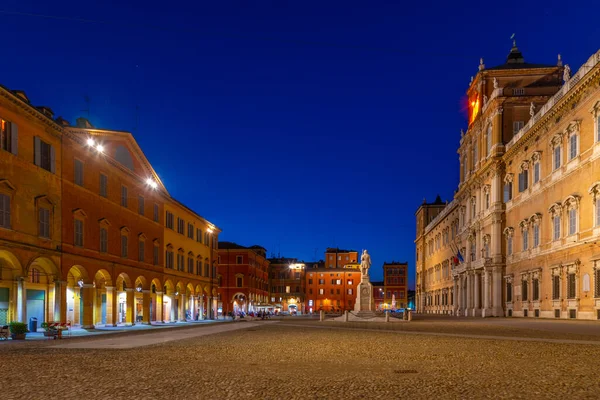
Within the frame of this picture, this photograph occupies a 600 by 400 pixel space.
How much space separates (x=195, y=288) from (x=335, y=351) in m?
44.7

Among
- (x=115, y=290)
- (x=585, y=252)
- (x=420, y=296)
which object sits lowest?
(x=420, y=296)

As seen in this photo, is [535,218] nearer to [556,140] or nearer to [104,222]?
[556,140]

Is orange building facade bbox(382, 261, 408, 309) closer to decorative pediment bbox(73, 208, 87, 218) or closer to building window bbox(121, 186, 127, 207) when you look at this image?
building window bbox(121, 186, 127, 207)

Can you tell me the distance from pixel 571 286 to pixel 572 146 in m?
9.41

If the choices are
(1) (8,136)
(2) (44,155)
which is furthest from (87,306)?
(1) (8,136)

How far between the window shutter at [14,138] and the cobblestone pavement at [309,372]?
12809 millimetres

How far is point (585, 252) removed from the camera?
1443 inches

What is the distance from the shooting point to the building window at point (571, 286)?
38906 mm

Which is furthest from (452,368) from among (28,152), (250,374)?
(28,152)

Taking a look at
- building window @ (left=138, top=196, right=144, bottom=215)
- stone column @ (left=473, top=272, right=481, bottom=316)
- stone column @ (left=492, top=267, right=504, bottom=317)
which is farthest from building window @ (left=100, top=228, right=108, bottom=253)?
stone column @ (left=473, top=272, right=481, bottom=316)

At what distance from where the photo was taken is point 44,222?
1189 inches

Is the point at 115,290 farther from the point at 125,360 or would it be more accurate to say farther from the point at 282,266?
the point at 282,266

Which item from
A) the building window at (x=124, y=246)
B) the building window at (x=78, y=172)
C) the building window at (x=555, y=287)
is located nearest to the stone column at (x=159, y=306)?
the building window at (x=124, y=246)

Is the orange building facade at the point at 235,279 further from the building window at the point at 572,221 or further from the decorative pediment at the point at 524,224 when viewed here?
the building window at the point at 572,221
